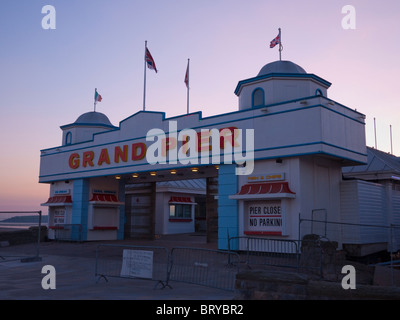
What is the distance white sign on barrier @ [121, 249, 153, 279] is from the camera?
10.9 meters

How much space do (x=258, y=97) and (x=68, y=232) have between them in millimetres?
15387

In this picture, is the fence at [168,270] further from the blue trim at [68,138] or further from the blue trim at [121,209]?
the blue trim at [68,138]

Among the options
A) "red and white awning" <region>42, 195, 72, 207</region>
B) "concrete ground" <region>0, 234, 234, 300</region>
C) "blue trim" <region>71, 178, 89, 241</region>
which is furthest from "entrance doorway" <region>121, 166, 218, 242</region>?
"concrete ground" <region>0, 234, 234, 300</region>

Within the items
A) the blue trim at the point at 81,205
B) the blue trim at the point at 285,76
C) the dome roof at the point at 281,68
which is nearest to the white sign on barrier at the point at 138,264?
the blue trim at the point at 285,76

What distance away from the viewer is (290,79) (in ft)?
62.8

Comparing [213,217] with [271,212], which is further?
[213,217]

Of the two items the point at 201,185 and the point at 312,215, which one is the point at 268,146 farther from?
the point at 201,185

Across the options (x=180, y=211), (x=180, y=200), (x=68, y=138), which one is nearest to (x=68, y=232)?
(x=68, y=138)

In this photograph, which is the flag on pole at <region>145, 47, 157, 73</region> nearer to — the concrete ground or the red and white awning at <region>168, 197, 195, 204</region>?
the red and white awning at <region>168, 197, 195, 204</region>

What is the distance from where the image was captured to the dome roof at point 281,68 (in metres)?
20.1

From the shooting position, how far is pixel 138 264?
1108 cm
